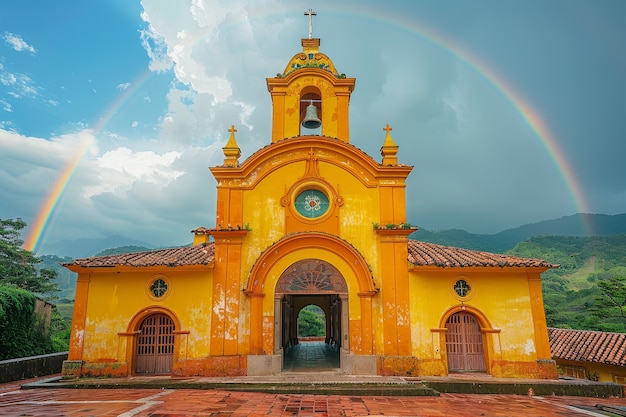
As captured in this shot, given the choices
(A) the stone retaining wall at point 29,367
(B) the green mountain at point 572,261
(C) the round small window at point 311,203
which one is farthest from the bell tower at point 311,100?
(B) the green mountain at point 572,261

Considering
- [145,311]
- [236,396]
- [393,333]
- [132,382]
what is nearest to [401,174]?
[393,333]

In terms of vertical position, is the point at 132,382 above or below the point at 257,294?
below

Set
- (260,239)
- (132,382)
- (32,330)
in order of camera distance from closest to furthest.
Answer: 1. (132,382)
2. (260,239)
3. (32,330)

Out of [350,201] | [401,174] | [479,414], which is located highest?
[401,174]

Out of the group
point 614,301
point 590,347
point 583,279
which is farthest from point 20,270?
point 583,279

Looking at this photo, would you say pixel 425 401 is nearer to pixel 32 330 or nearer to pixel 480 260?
pixel 480 260

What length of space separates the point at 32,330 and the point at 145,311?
28.0 feet

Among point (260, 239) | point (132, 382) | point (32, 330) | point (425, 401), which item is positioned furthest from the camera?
point (32, 330)

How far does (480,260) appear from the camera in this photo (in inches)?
571

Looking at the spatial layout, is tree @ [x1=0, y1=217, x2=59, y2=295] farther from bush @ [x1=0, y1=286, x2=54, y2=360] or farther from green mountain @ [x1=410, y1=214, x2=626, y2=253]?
green mountain @ [x1=410, y1=214, x2=626, y2=253]

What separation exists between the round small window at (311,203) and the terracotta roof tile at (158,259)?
368 cm

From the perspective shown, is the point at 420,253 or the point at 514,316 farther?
the point at 420,253

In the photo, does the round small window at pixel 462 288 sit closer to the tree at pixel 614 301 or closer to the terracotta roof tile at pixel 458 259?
the terracotta roof tile at pixel 458 259

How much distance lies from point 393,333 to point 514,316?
4346 millimetres
